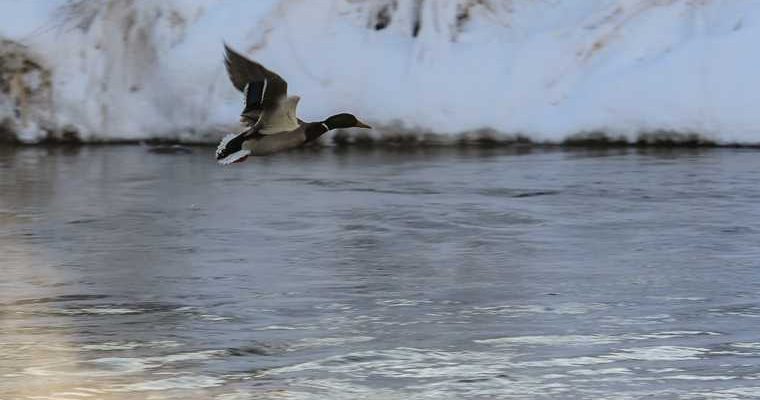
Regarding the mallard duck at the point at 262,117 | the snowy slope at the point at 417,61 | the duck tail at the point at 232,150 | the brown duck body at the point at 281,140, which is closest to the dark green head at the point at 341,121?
the mallard duck at the point at 262,117

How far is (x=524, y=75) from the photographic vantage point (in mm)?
16906

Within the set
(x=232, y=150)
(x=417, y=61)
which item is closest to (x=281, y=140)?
(x=232, y=150)

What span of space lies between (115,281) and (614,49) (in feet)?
28.7

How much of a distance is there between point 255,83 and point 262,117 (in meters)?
0.33

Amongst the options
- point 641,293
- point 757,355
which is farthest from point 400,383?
point 641,293

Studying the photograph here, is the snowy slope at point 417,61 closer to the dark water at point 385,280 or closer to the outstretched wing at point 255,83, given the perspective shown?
the dark water at point 385,280

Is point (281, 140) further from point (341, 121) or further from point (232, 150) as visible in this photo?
point (341, 121)

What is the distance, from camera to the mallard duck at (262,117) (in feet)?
32.3

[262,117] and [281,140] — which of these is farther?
[281,140]

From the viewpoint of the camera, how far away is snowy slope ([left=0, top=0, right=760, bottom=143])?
16.2 m

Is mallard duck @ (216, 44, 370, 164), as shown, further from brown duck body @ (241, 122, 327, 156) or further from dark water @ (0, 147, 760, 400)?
dark water @ (0, 147, 760, 400)

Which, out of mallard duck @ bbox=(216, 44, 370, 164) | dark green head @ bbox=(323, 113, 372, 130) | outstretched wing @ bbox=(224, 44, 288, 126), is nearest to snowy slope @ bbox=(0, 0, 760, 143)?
dark green head @ bbox=(323, 113, 372, 130)

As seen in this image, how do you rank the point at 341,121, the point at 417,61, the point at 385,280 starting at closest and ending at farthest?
the point at 385,280, the point at 341,121, the point at 417,61

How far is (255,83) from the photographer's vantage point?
32.5 ft
